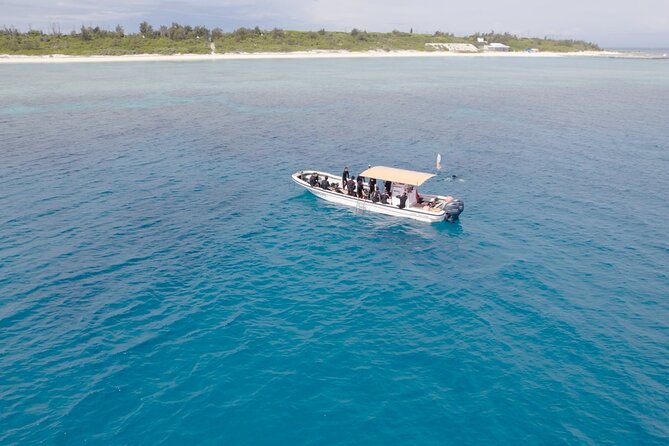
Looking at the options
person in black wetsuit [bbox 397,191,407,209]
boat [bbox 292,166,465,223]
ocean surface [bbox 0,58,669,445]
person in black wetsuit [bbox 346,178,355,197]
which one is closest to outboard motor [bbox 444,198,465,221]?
boat [bbox 292,166,465,223]

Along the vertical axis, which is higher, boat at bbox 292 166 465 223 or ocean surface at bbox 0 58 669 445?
boat at bbox 292 166 465 223

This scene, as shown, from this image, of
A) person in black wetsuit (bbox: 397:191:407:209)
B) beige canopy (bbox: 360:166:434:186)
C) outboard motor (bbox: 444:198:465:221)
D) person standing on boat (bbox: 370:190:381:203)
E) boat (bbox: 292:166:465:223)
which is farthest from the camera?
person standing on boat (bbox: 370:190:381:203)

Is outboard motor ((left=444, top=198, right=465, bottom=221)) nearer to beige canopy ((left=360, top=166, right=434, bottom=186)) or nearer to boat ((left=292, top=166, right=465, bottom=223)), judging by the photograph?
boat ((left=292, top=166, right=465, bottom=223))

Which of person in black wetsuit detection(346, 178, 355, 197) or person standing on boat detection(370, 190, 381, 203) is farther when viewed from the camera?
person in black wetsuit detection(346, 178, 355, 197)

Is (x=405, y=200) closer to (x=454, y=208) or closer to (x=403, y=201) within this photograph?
(x=403, y=201)

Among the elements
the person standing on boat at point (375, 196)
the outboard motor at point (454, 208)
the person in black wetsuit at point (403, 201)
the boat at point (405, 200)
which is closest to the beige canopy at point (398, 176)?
the boat at point (405, 200)

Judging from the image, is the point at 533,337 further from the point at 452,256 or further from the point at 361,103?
the point at 361,103

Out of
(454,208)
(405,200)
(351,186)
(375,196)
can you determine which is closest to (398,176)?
(405,200)

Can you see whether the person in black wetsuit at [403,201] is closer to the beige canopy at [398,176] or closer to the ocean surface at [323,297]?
the beige canopy at [398,176]
